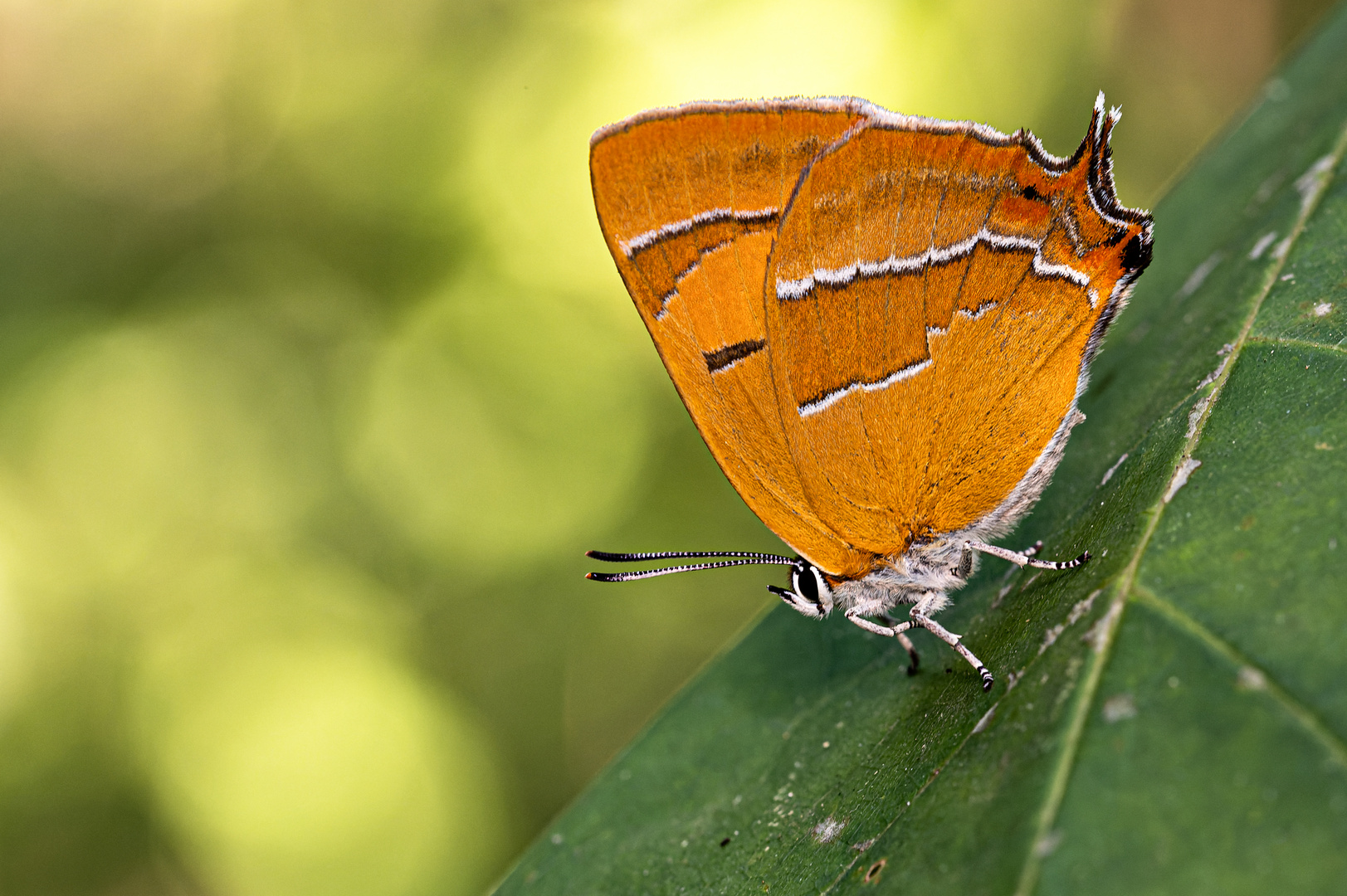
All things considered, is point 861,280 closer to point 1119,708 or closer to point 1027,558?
point 1027,558

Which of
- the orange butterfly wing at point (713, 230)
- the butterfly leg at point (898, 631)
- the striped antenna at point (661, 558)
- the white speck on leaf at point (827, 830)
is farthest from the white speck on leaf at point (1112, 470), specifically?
the white speck on leaf at point (827, 830)

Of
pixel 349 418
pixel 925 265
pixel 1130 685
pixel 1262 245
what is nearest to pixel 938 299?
pixel 925 265

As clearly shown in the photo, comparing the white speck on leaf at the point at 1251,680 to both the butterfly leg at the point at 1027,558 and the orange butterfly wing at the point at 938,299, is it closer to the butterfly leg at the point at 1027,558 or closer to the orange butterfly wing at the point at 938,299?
the butterfly leg at the point at 1027,558

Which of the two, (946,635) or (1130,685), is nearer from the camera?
(1130,685)

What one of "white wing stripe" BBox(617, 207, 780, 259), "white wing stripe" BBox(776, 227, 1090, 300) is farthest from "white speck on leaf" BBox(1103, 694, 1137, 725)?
"white wing stripe" BBox(617, 207, 780, 259)

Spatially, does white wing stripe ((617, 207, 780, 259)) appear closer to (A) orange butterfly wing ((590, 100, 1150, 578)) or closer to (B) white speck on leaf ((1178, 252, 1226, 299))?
(A) orange butterfly wing ((590, 100, 1150, 578))

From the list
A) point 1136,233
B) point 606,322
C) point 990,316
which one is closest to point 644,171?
point 990,316
